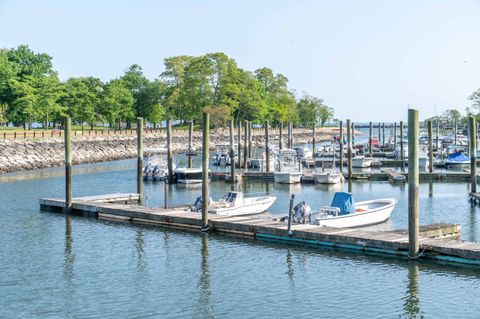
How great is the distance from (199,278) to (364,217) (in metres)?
12.8

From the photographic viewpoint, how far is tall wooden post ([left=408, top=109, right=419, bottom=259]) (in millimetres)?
27359

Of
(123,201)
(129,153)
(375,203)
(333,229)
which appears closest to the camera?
(333,229)

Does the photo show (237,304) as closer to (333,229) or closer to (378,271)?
(378,271)

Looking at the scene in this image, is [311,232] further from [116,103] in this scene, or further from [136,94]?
[136,94]

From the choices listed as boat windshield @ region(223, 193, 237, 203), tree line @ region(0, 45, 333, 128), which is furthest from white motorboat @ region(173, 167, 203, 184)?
tree line @ region(0, 45, 333, 128)

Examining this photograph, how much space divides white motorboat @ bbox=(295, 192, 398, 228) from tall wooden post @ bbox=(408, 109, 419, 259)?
7127 mm

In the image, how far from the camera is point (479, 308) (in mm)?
22578

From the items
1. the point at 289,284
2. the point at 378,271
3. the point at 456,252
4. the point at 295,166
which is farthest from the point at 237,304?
the point at 295,166

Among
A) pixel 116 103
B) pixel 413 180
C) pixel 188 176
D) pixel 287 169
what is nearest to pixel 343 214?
pixel 413 180

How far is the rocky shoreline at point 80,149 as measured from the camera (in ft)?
248

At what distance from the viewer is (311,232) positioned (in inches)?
1244

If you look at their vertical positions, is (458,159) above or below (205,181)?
above

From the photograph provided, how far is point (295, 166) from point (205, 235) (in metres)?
32.0

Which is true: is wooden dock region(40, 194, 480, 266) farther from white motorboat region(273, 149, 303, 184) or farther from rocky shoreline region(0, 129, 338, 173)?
rocky shoreline region(0, 129, 338, 173)
